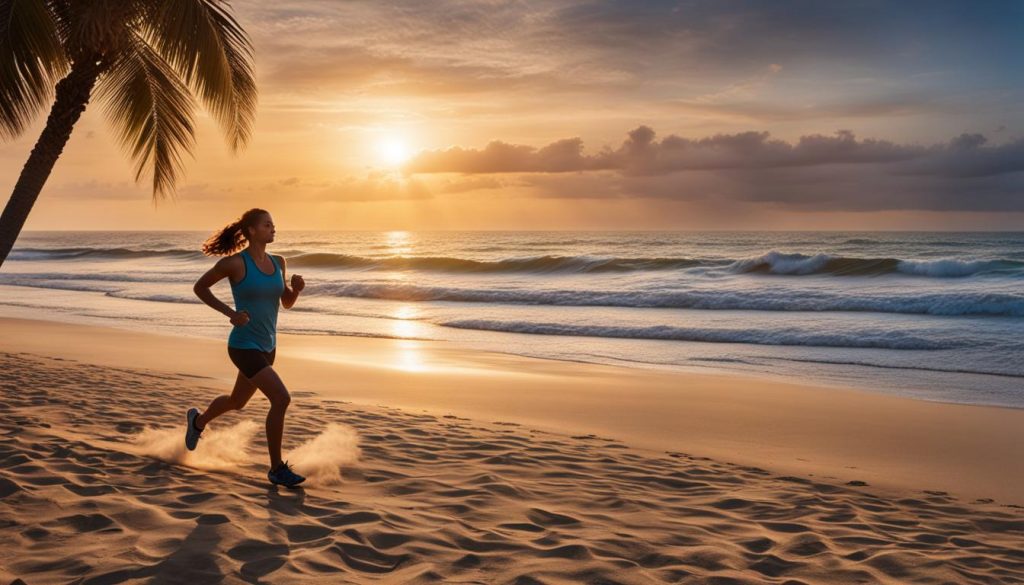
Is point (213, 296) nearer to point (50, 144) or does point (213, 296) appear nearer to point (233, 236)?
point (233, 236)

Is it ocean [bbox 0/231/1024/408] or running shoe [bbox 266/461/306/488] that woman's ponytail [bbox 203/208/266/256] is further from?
ocean [bbox 0/231/1024/408]

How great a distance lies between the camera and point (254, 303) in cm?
526

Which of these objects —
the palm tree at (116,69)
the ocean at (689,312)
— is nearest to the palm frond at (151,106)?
the palm tree at (116,69)

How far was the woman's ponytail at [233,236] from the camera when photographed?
5266 millimetres

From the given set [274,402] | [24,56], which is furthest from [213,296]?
[24,56]

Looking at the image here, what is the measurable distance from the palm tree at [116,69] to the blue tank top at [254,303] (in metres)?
5.07

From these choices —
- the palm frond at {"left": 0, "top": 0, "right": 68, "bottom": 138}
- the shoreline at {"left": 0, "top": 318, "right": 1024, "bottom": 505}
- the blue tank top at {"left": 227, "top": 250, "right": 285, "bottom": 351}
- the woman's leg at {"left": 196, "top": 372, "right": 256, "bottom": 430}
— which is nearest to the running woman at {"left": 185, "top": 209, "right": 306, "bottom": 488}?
the blue tank top at {"left": 227, "top": 250, "right": 285, "bottom": 351}

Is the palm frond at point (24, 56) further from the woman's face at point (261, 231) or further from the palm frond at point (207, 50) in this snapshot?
the woman's face at point (261, 231)

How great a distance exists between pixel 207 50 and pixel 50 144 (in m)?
2.04

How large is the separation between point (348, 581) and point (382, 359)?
9.59 metres

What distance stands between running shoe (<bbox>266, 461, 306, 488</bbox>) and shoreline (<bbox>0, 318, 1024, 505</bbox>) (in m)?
3.31

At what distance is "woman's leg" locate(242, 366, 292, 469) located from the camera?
5254 mm

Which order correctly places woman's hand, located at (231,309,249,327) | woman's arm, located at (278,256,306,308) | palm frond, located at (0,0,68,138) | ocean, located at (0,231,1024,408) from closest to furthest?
woman's hand, located at (231,309,249,327) < woman's arm, located at (278,256,306,308) < palm frond, located at (0,0,68,138) < ocean, located at (0,231,1024,408)

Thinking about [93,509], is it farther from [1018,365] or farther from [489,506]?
[1018,365]
